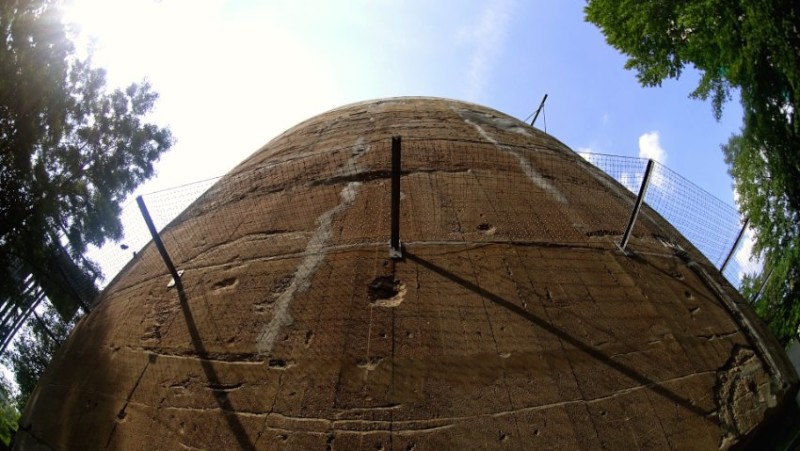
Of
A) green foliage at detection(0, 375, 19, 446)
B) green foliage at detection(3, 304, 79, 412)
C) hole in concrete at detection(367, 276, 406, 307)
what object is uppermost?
green foliage at detection(3, 304, 79, 412)

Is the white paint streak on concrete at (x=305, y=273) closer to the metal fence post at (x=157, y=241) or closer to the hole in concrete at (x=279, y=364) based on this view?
the hole in concrete at (x=279, y=364)

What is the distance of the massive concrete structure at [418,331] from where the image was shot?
2.21m

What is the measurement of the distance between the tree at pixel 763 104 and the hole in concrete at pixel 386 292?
26.4 feet

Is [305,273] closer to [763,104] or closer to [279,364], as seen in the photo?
[279,364]

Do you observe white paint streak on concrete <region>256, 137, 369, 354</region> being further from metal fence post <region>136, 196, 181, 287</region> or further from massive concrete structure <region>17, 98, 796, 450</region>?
metal fence post <region>136, 196, 181, 287</region>

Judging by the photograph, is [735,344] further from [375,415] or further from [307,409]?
[307,409]

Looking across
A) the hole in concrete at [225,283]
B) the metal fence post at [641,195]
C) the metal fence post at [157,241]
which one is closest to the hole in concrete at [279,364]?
the hole in concrete at [225,283]

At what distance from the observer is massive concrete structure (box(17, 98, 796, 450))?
87.1 inches

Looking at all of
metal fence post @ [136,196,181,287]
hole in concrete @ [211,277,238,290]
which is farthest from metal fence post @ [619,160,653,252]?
metal fence post @ [136,196,181,287]

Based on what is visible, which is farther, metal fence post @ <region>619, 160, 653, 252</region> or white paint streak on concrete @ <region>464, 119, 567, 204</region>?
white paint streak on concrete @ <region>464, 119, 567, 204</region>

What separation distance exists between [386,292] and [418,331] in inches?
12.2

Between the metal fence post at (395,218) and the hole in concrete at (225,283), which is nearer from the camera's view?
the metal fence post at (395,218)

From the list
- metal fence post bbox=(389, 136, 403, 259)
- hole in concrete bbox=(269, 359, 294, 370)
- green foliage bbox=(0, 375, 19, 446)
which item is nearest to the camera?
hole in concrete bbox=(269, 359, 294, 370)

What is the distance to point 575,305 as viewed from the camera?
2.69m
